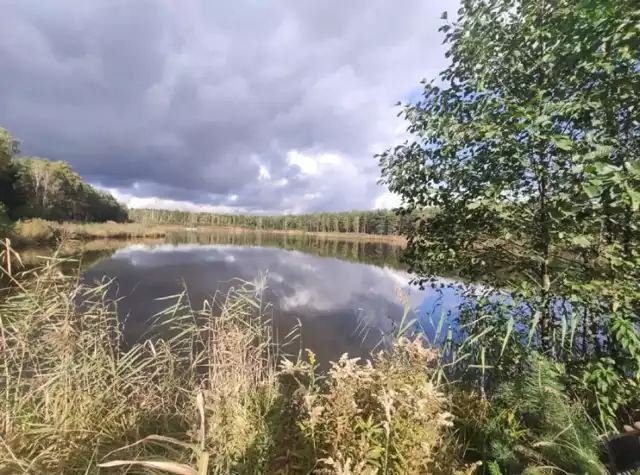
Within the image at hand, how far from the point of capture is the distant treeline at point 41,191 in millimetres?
33938

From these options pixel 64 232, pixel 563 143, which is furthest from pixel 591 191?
pixel 64 232

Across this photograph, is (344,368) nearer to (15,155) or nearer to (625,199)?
(625,199)

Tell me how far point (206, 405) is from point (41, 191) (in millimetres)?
62470

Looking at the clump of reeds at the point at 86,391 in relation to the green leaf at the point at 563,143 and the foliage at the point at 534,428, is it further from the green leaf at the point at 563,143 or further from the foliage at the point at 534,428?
the green leaf at the point at 563,143

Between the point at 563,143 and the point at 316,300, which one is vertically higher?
the point at 563,143

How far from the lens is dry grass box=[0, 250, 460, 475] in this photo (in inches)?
75.6

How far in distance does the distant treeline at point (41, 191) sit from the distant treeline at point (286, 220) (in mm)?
51901

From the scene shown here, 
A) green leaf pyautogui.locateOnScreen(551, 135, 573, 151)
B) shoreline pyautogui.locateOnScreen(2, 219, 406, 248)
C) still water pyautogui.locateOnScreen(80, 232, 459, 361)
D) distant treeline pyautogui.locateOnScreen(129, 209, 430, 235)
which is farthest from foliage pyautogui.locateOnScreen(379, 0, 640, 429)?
distant treeline pyautogui.locateOnScreen(129, 209, 430, 235)

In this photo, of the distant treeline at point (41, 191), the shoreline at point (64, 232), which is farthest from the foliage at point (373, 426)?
the distant treeline at point (41, 191)

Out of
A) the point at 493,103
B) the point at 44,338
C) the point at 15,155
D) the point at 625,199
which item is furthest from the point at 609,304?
the point at 15,155

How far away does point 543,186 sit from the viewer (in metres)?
3.13

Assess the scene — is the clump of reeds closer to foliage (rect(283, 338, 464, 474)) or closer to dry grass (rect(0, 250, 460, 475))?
dry grass (rect(0, 250, 460, 475))

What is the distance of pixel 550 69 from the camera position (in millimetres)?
2943

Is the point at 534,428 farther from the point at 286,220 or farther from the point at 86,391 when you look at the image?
the point at 286,220
